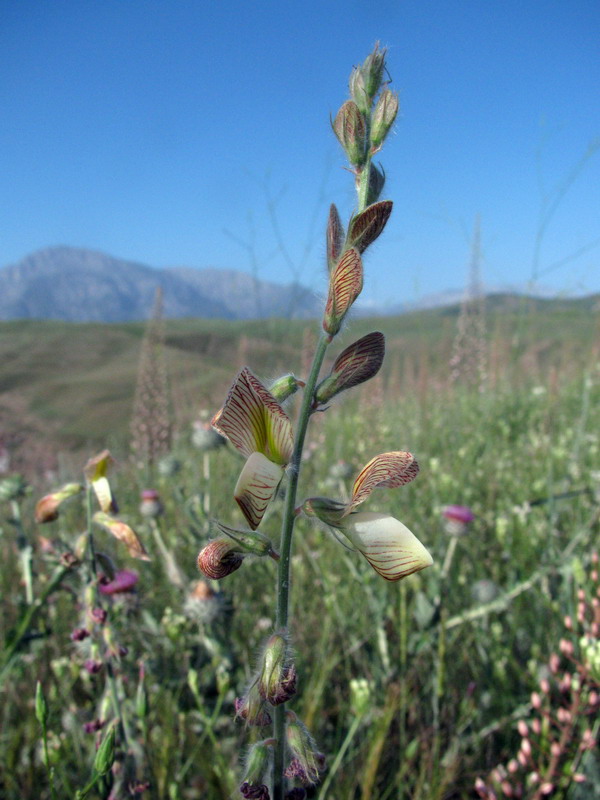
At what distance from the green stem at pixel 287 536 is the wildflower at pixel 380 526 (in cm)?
6

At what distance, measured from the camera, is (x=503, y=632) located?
8.34ft

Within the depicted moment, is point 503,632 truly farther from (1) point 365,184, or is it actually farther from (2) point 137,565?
(1) point 365,184

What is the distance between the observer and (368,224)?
92 centimetres

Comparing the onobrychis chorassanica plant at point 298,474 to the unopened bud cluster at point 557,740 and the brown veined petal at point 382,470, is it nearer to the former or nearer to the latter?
the brown veined petal at point 382,470

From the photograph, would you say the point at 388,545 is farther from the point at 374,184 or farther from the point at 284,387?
the point at 374,184

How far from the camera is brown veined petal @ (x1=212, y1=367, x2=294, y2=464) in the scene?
0.89 meters

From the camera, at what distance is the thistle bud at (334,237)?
0.97 metres

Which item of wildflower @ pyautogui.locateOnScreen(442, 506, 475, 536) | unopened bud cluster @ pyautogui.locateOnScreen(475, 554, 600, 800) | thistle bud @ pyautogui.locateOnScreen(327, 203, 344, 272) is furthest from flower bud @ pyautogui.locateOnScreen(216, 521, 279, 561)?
wildflower @ pyautogui.locateOnScreen(442, 506, 475, 536)

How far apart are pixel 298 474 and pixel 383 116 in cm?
63

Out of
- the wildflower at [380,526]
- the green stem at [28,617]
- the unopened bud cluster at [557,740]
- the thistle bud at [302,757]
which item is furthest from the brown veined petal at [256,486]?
the unopened bud cluster at [557,740]

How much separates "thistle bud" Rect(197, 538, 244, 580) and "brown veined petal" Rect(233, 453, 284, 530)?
0.05 m

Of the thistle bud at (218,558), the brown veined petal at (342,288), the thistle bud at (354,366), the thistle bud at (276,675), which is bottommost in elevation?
the thistle bud at (276,675)

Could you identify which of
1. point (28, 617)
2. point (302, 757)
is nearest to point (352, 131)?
point (302, 757)

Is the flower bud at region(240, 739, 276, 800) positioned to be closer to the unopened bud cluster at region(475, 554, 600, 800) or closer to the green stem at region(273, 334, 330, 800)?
the green stem at region(273, 334, 330, 800)
